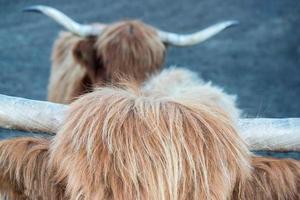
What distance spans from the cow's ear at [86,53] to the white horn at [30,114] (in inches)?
90.5

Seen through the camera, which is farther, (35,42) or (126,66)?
(35,42)

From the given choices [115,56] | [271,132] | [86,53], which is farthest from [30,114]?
[86,53]

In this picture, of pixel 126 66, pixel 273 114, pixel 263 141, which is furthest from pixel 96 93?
pixel 273 114

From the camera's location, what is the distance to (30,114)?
2.56m

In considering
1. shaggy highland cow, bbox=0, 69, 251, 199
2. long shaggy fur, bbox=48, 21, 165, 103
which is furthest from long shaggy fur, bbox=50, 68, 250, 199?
long shaggy fur, bbox=48, 21, 165, 103

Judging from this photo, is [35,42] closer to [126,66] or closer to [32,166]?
[126,66]

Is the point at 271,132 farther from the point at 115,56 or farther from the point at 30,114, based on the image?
the point at 115,56

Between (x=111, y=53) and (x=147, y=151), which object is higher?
(x=111, y=53)

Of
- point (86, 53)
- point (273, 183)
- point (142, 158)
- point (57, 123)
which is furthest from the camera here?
point (86, 53)

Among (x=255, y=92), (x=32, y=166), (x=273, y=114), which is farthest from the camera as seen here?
(x=255, y=92)

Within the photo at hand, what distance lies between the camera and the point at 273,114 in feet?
23.6

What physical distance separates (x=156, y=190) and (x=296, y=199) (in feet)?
1.71

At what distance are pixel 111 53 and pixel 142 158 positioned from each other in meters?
2.71

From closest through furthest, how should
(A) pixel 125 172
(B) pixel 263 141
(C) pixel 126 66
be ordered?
(A) pixel 125 172, (B) pixel 263 141, (C) pixel 126 66
